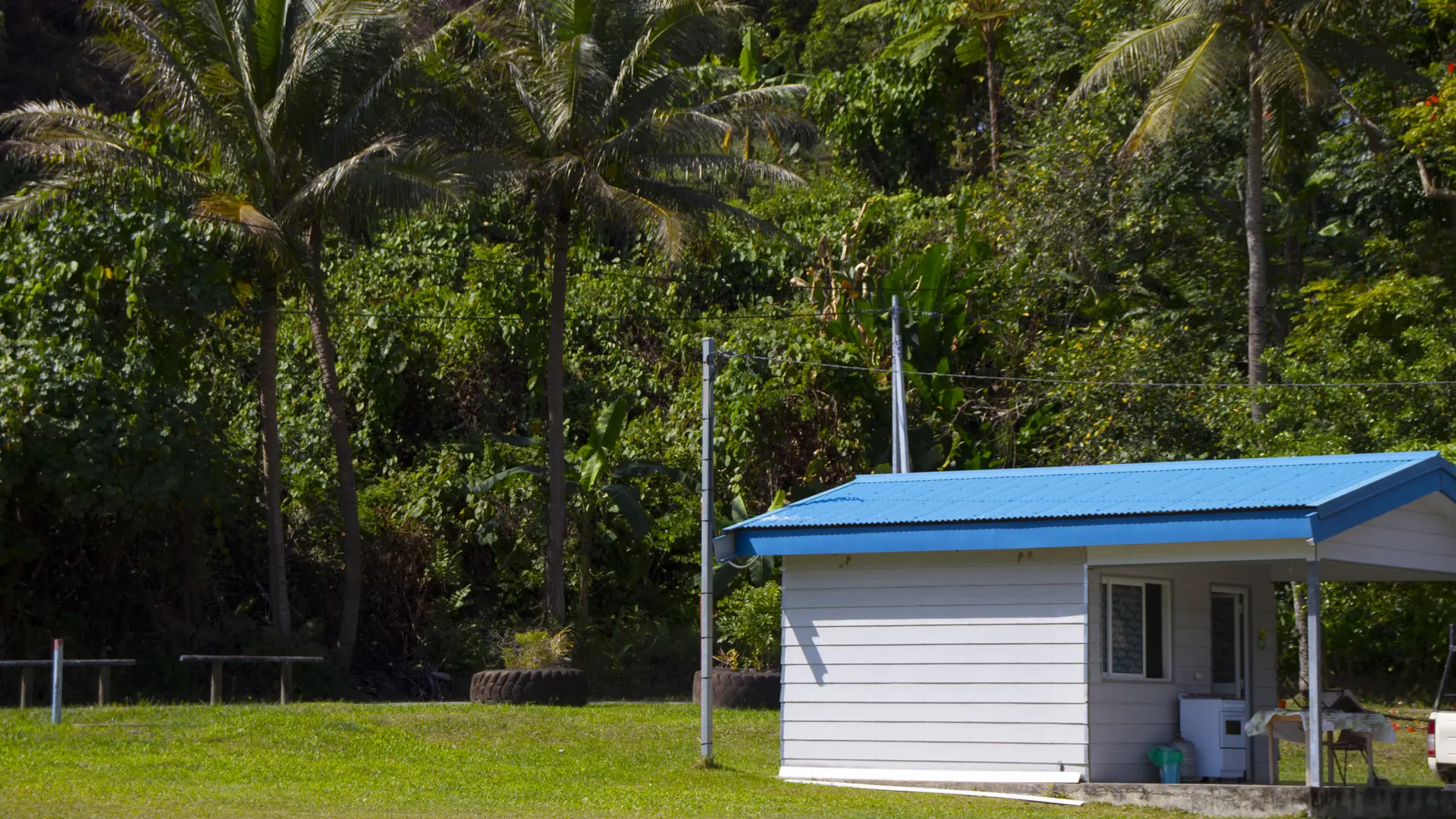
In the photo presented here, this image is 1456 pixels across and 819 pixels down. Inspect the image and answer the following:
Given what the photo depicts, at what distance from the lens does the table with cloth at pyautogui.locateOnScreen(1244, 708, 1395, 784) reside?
13.4m

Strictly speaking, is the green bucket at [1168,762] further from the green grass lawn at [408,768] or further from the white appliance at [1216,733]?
the green grass lawn at [408,768]

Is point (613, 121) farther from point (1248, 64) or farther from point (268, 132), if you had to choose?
point (1248, 64)

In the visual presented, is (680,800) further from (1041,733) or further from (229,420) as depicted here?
(229,420)

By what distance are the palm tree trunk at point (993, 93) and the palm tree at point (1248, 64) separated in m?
8.50

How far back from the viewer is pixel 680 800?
42.1ft

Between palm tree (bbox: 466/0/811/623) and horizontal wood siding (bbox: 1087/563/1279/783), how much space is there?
9.72m

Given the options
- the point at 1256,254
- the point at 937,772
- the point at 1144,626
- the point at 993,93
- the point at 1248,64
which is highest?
the point at 993,93

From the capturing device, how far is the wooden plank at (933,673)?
1355cm

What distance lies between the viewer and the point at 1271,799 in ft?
41.2

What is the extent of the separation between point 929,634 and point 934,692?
51 centimetres

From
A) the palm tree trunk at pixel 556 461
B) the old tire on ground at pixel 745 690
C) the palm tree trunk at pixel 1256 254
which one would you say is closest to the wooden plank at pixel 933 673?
the old tire on ground at pixel 745 690

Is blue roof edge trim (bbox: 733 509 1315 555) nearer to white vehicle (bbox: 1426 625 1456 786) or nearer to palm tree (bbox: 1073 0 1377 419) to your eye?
white vehicle (bbox: 1426 625 1456 786)

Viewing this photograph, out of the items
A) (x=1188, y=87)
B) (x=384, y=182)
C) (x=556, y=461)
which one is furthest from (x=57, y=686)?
(x=1188, y=87)

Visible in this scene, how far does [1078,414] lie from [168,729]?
1472cm
